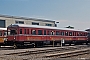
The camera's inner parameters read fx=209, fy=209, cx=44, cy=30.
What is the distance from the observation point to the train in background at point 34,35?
1023 inches

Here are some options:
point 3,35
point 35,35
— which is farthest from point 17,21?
point 35,35

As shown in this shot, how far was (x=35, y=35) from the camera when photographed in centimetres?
2723

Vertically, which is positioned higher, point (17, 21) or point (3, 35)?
point (17, 21)

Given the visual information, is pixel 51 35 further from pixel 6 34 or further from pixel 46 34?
pixel 6 34

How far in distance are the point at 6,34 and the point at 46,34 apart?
215 inches

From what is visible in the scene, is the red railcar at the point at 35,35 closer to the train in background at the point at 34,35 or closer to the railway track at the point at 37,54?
the train in background at the point at 34,35

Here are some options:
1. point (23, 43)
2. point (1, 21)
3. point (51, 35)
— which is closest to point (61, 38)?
point (51, 35)

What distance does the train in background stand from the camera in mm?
25984

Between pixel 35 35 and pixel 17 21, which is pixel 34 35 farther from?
pixel 17 21

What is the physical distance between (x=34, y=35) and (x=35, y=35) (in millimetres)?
176

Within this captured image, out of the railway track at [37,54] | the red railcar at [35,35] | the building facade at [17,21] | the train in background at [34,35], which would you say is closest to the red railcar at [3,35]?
the train in background at [34,35]

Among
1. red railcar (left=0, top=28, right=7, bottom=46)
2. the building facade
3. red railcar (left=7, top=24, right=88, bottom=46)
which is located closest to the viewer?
red railcar (left=7, top=24, right=88, bottom=46)

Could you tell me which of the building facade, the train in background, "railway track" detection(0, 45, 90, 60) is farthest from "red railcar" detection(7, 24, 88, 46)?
the building facade

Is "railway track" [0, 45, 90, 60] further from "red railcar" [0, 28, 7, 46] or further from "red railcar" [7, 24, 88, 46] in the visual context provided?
"red railcar" [0, 28, 7, 46]
